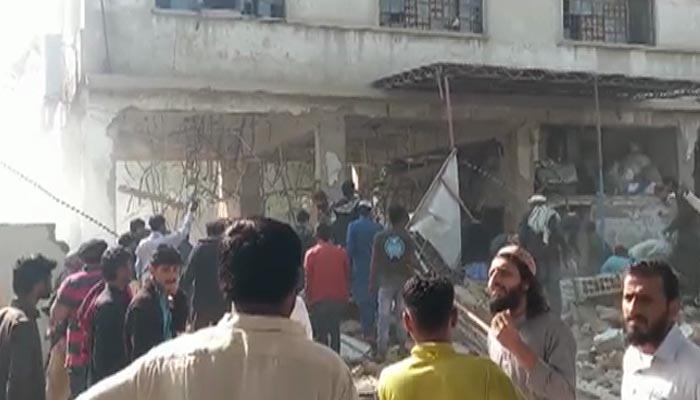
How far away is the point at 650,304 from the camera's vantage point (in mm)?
3209

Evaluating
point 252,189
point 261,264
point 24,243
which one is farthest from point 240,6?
point 261,264

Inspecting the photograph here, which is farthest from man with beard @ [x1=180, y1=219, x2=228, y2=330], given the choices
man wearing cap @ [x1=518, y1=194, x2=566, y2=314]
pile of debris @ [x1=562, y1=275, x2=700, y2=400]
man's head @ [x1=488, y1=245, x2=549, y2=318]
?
pile of debris @ [x1=562, y1=275, x2=700, y2=400]

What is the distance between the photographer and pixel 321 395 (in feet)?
6.84

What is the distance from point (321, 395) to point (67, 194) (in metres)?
11.5

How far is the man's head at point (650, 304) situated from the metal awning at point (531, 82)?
9.29m

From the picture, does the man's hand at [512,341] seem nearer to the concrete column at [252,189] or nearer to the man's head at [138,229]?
the man's head at [138,229]

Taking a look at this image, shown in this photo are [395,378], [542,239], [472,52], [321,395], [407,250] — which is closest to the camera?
[321,395]

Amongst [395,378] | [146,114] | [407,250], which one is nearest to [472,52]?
[146,114]

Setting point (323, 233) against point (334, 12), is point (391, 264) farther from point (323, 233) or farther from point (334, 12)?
point (334, 12)

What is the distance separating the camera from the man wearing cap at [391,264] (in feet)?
29.8

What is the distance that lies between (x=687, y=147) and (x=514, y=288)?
43.0 ft

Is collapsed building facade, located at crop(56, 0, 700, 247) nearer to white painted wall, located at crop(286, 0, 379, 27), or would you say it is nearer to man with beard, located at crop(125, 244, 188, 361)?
A: white painted wall, located at crop(286, 0, 379, 27)

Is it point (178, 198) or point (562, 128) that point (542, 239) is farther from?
point (178, 198)

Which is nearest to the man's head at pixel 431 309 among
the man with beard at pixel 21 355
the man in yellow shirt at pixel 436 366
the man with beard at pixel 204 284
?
the man in yellow shirt at pixel 436 366
